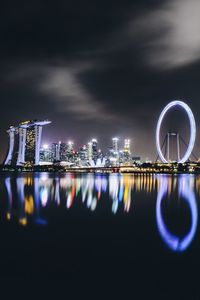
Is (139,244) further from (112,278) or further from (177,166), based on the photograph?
(177,166)

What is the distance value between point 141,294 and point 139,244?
13.5ft

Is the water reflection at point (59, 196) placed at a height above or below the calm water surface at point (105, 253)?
above

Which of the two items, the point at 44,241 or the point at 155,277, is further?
the point at 44,241

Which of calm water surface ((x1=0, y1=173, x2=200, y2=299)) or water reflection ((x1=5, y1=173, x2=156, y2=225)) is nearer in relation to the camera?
calm water surface ((x1=0, y1=173, x2=200, y2=299))

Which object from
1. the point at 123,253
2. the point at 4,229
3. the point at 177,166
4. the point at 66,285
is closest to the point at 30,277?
the point at 66,285

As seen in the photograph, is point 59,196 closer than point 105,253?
No

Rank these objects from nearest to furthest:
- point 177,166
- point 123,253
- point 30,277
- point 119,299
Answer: point 119,299 → point 30,277 → point 123,253 → point 177,166

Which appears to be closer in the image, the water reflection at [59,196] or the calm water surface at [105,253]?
the calm water surface at [105,253]

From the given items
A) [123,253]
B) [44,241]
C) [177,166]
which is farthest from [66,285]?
[177,166]

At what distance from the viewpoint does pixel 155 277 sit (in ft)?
23.7

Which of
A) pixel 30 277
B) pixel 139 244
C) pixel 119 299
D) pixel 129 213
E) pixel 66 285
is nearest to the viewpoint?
pixel 119 299

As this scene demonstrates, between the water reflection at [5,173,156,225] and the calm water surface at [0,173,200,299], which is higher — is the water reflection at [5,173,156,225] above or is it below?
above

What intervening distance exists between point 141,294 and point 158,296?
34 cm

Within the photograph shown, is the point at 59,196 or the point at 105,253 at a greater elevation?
the point at 59,196
